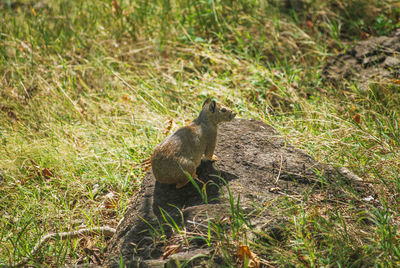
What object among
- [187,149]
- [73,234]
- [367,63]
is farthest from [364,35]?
[73,234]

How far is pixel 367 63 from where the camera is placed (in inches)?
208

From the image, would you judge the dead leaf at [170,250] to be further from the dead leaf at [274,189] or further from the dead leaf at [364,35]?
the dead leaf at [364,35]

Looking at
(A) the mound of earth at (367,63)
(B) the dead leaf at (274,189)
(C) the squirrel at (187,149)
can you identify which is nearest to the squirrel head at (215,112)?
(C) the squirrel at (187,149)

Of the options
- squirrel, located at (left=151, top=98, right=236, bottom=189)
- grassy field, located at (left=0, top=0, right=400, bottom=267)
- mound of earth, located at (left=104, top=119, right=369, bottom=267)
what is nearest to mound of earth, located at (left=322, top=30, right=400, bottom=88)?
grassy field, located at (left=0, top=0, right=400, bottom=267)

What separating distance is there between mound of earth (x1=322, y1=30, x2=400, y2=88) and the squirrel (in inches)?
88.7

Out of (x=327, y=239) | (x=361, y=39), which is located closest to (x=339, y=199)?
(x=327, y=239)

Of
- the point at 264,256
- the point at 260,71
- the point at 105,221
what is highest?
the point at 260,71

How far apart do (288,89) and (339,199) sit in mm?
2261

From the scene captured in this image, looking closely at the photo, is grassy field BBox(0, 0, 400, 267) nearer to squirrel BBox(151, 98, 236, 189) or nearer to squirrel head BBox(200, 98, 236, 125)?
squirrel BBox(151, 98, 236, 189)

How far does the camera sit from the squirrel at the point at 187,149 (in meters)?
3.00

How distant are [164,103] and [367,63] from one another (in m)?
2.80

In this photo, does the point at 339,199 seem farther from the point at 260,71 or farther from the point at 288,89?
the point at 260,71

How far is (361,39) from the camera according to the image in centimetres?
605

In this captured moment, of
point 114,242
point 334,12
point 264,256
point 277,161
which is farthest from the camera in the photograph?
point 334,12
